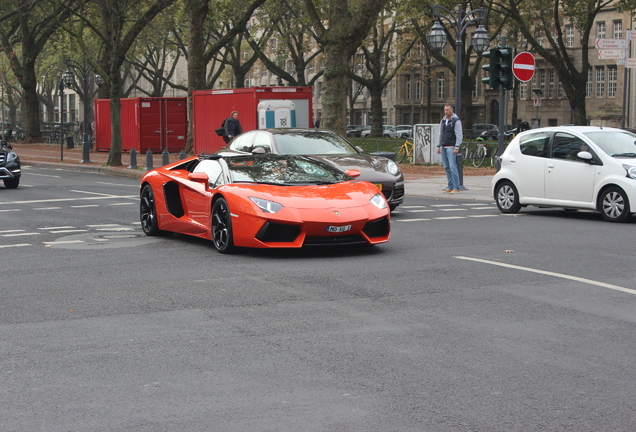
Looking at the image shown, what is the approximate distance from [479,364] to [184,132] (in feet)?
139

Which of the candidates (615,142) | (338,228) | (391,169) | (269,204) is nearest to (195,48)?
(391,169)

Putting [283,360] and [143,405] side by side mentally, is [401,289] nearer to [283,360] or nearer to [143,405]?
[283,360]

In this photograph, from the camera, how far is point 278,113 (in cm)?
3275

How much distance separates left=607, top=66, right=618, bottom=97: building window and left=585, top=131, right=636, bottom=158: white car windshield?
6536cm

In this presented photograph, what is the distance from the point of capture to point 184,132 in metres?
46.9

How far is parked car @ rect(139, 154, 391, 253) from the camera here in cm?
1018

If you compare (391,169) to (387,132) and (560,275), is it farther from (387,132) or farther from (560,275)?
(387,132)

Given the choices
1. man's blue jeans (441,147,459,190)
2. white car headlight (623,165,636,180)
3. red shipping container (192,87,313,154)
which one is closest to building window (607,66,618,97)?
red shipping container (192,87,313,154)

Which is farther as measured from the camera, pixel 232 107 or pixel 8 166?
pixel 232 107

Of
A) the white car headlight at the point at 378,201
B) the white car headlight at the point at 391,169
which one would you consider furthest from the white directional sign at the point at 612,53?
the white car headlight at the point at 378,201

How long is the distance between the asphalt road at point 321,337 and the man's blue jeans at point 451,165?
29.3 ft

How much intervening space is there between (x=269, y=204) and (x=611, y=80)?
239ft

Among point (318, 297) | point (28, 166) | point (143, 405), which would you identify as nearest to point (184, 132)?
point (28, 166)

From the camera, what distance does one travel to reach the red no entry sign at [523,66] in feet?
70.6
